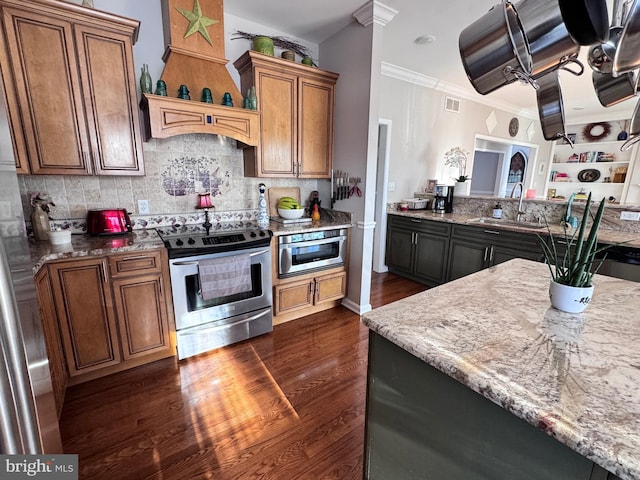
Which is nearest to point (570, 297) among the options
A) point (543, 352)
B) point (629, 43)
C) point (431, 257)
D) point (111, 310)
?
point (543, 352)

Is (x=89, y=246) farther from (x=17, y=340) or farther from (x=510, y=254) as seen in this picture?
(x=510, y=254)

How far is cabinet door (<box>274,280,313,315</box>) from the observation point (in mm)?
2670

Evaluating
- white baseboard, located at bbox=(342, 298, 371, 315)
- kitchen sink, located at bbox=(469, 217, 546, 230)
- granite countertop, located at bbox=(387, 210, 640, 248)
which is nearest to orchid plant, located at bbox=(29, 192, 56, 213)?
white baseboard, located at bbox=(342, 298, 371, 315)

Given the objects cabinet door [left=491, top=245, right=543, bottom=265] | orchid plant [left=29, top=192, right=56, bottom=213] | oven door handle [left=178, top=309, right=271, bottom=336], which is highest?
orchid plant [left=29, top=192, right=56, bottom=213]

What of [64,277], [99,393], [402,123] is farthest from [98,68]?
[402,123]

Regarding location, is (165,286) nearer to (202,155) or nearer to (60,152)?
(60,152)

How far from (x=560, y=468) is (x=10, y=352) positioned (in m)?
1.11

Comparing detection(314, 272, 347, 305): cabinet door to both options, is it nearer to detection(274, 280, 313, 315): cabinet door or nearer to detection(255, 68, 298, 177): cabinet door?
detection(274, 280, 313, 315): cabinet door

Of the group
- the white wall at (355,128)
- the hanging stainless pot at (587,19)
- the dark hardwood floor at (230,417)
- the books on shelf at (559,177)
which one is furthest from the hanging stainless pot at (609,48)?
the books on shelf at (559,177)

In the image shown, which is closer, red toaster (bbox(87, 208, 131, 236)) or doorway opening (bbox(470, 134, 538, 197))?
red toaster (bbox(87, 208, 131, 236))

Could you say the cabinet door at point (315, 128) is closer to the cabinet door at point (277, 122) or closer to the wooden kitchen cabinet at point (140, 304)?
the cabinet door at point (277, 122)

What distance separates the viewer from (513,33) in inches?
34.8

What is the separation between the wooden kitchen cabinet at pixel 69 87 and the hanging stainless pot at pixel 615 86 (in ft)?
8.71

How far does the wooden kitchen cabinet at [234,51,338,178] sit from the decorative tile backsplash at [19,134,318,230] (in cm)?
23
